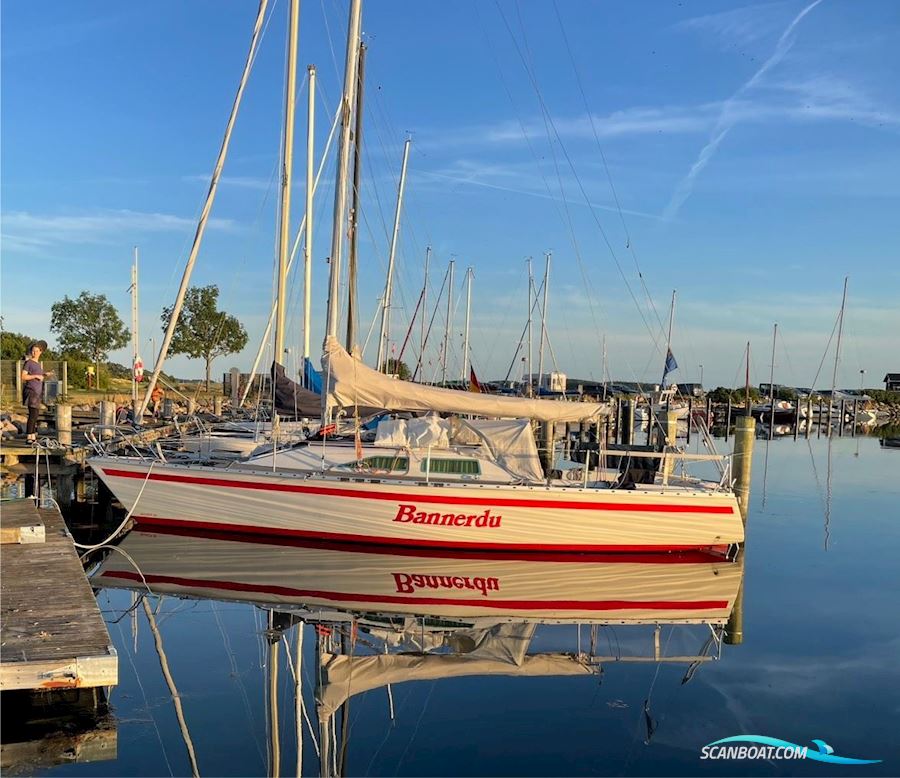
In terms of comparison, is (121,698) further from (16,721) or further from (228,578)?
(228,578)

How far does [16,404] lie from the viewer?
→ 3578 centimetres

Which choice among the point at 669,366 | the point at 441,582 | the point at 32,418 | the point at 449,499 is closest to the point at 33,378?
the point at 32,418

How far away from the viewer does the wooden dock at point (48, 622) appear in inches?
303

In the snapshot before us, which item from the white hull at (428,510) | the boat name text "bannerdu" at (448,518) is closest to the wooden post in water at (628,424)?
the white hull at (428,510)

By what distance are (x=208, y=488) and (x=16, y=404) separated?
73.1 ft

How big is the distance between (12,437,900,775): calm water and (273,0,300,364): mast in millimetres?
8281

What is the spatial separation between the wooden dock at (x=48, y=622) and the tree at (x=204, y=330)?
145ft

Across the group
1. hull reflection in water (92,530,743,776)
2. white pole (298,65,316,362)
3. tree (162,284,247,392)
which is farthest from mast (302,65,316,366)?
tree (162,284,247,392)

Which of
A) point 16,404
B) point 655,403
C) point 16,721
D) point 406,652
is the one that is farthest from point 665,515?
point 655,403

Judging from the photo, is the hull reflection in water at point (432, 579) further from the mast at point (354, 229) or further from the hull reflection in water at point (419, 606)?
the mast at point (354, 229)

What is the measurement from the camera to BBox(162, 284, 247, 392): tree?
5678 cm

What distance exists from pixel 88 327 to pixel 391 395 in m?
47.7

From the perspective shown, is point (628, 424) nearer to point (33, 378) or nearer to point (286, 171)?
point (286, 171)

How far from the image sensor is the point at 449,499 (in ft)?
56.0
